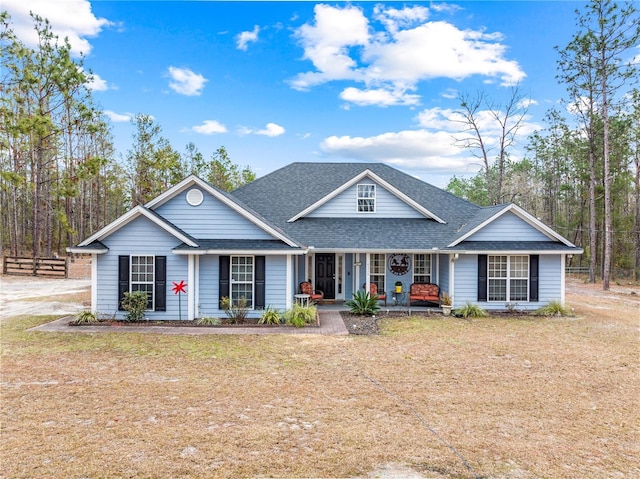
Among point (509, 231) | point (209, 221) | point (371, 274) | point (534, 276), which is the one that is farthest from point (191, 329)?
point (534, 276)

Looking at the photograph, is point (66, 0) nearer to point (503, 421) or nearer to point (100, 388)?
point (100, 388)

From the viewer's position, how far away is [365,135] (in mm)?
26531

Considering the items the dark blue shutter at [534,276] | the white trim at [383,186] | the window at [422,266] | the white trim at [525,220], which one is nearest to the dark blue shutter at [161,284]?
the white trim at [383,186]

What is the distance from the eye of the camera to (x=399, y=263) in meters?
16.1

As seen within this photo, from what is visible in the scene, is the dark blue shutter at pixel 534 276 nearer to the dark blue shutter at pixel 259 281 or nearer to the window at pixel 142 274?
the dark blue shutter at pixel 259 281

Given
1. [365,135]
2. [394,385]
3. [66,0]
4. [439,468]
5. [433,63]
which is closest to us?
[439,468]

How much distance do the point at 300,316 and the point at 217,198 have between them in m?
4.96

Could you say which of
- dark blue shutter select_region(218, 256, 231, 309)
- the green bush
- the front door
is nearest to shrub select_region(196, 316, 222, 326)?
dark blue shutter select_region(218, 256, 231, 309)

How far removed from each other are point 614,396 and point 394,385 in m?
3.77

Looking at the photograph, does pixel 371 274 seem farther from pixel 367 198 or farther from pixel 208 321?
pixel 208 321

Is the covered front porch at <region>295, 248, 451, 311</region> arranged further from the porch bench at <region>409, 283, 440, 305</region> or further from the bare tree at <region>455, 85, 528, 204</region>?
the bare tree at <region>455, 85, 528, 204</region>

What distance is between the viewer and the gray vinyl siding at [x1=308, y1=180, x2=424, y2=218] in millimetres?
17016

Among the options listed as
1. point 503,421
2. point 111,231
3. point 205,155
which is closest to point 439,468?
point 503,421

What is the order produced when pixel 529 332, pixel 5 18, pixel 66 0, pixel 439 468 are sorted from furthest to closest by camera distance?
pixel 5 18 → pixel 66 0 → pixel 529 332 → pixel 439 468
